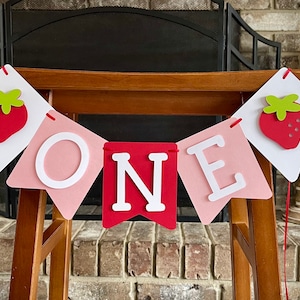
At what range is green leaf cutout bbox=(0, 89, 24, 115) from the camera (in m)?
0.68

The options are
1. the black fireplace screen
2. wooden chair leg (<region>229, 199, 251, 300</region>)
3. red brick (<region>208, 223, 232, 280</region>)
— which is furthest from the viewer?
the black fireplace screen

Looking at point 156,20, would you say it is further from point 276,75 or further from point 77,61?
point 276,75

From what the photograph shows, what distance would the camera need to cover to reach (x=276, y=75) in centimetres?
67

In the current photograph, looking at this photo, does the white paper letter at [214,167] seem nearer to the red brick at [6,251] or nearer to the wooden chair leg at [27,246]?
the wooden chair leg at [27,246]

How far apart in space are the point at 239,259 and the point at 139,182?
432 millimetres

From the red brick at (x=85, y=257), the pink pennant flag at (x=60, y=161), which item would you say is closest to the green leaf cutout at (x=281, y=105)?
the pink pennant flag at (x=60, y=161)

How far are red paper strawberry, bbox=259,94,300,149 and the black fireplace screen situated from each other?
0.76 m

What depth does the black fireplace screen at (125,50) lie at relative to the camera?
1430 mm

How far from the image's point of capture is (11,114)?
26.8 inches

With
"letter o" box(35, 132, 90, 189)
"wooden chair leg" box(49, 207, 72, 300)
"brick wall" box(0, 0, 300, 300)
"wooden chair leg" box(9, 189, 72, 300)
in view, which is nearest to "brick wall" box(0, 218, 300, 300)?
"brick wall" box(0, 0, 300, 300)

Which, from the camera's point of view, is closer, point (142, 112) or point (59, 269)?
point (142, 112)

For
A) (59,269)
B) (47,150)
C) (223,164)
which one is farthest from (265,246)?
(59,269)

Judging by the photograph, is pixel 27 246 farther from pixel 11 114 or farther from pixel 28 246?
pixel 11 114

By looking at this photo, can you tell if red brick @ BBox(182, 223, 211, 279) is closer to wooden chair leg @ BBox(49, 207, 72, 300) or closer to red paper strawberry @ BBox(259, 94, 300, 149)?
wooden chair leg @ BBox(49, 207, 72, 300)
